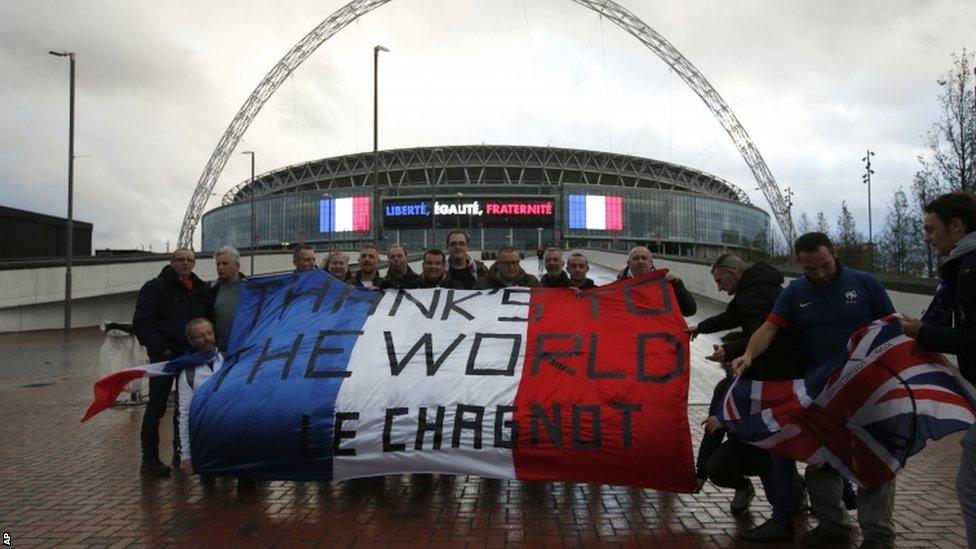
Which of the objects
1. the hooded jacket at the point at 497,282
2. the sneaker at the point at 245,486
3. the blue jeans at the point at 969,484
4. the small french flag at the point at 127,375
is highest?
the hooded jacket at the point at 497,282

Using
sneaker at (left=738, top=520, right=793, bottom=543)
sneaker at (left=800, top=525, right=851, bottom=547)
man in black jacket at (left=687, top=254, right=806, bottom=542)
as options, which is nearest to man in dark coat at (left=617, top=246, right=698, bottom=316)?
man in black jacket at (left=687, top=254, right=806, bottom=542)

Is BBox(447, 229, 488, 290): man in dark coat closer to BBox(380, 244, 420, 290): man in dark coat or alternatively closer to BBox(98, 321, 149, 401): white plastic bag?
BBox(380, 244, 420, 290): man in dark coat

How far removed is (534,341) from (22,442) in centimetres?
633

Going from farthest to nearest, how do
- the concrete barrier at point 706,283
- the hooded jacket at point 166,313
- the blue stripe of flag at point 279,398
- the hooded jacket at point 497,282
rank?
the concrete barrier at point 706,283, the hooded jacket at point 497,282, the hooded jacket at point 166,313, the blue stripe of flag at point 279,398

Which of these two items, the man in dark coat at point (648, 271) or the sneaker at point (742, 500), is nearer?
the sneaker at point (742, 500)

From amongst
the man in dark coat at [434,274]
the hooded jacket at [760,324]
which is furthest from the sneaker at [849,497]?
the man in dark coat at [434,274]

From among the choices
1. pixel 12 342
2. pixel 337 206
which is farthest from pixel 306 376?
pixel 337 206

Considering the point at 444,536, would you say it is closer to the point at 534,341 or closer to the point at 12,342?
the point at 534,341

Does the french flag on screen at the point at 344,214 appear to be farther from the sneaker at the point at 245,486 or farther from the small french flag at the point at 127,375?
the sneaker at the point at 245,486

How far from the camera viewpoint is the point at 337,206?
10175cm

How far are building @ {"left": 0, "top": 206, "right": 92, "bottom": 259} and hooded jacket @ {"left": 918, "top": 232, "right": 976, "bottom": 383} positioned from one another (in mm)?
33025

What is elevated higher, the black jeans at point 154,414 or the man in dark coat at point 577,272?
the man in dark coat at point 577,272

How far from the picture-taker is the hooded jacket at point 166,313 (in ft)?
21.3

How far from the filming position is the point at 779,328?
4746mm
